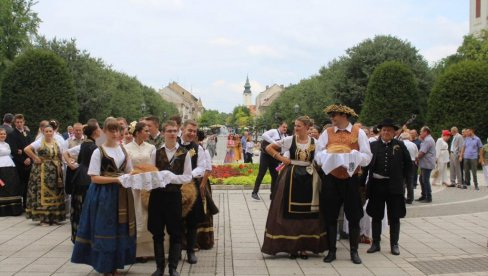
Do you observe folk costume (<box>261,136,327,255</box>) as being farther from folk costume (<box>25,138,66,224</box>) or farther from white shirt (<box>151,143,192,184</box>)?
folk costume (<box>25,138,66,224</box>)

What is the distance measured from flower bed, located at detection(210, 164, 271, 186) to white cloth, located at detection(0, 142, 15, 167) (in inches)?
250

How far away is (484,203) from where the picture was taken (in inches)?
552

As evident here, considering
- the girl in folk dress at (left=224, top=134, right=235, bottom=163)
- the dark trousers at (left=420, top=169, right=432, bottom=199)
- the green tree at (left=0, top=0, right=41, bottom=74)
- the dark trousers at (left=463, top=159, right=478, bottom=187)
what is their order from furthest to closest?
the green tree at (left=0, top=0, right=41, bottom=74)
the girl in folk dress at (left=224, top=134, right=235, bottom=163)
the dark trousers at (left=463, top=159, right=478, bottom=187)
the dark trousers at (left=420, top=169, right=432, bottom=199)

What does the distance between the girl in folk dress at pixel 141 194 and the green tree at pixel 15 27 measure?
37085 mm

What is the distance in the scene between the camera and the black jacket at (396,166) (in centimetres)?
802

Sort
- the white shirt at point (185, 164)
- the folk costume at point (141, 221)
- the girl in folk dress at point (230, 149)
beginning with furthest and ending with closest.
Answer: the girl in folk dress at point (230, 149) → the folk costume at point (141, 221) → the white shirt at point (185, 164)

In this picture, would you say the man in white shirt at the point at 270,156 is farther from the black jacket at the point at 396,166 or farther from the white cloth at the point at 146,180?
the white cloth at the point at 146,180

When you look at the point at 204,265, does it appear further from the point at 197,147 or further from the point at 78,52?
the point at 78,52

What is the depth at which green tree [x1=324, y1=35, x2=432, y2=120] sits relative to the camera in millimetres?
45094

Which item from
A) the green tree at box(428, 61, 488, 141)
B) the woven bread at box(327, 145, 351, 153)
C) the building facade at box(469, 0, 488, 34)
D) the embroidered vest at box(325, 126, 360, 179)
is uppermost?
the building facade at box(469, 0, 488, 34)

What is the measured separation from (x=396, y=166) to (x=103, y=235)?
4.19m

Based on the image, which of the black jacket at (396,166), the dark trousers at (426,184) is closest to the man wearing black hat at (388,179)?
the black jacket at (396,166)

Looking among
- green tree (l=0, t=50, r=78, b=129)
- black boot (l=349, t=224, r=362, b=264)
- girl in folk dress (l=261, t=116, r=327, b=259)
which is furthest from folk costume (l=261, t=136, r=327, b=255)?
green tree (l=0, t=50, r=78, b=129)

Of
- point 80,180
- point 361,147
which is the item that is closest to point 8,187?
point 80,180
